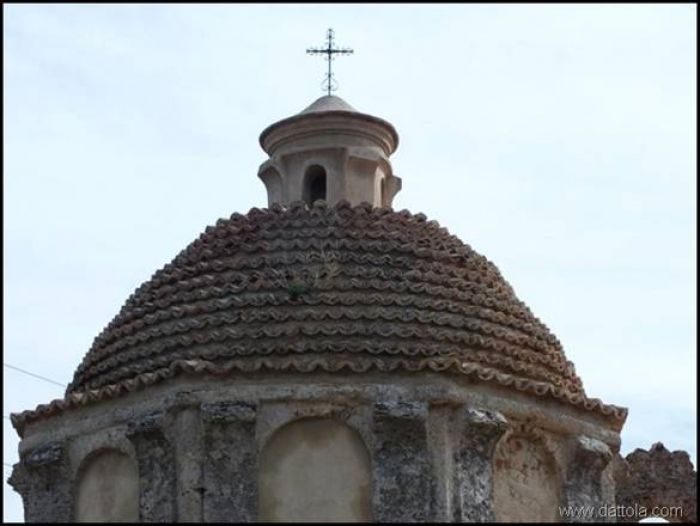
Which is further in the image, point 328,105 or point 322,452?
point 328,105

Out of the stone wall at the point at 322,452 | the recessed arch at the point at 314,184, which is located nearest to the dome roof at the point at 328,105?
the recessed arch at the point at 314,184

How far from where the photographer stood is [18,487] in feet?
70.5

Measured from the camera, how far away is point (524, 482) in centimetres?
2061

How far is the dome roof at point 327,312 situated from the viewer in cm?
2041

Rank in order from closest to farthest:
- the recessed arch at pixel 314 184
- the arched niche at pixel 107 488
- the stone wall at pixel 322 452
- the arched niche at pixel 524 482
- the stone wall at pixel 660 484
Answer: the stone wall at pixel 322 452 < the arched niche at pixel 524 482 < the arched niche at pixel 107 488 < the stone wall at pixel 660 484 < the recessed arch at pixel 314 184

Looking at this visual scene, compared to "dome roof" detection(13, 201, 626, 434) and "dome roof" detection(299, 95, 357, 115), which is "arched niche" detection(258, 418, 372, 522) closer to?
"dome roof" detection(13, 201, 626, 434)

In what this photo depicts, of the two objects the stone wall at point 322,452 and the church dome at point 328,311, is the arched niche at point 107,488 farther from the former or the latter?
the church dome at point 328,311

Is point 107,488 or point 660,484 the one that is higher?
point 660,484

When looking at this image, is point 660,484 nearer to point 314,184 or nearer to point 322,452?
point 322,452

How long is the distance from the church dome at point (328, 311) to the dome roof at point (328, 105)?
5.05 feet

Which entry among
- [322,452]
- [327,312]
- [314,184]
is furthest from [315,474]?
→ [314,184]

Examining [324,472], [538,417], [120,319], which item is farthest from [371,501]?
[120,319]

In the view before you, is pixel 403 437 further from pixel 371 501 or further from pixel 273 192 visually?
pixel 273 192

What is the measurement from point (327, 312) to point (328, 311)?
0.02 m
